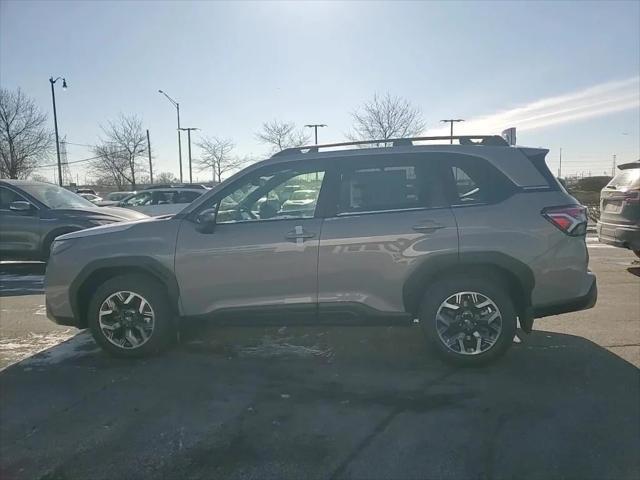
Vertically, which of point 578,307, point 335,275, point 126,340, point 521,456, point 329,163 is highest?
point 329,163

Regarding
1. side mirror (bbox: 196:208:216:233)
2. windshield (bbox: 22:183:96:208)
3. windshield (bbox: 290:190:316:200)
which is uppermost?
windshield (bbox: 22:183:96:208)

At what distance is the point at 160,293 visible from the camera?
14.5 ft

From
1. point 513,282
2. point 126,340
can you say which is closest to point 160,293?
point 126,340

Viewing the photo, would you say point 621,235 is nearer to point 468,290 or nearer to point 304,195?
point 468,290

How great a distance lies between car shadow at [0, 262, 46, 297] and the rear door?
5687 mm

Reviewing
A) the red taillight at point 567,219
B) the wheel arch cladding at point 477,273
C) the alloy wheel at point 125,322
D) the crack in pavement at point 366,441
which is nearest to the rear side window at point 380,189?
the wheel arch cladding at point 477,273

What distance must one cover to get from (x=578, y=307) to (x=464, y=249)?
1095mm

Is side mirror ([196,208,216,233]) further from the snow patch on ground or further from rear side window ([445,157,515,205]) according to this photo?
rear side window ([445,157,515,205])

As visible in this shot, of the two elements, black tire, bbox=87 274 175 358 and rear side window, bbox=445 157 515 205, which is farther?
black tire, bbox=87 274 175 358

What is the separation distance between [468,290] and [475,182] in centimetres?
92

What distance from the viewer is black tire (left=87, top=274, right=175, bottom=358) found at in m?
4.38

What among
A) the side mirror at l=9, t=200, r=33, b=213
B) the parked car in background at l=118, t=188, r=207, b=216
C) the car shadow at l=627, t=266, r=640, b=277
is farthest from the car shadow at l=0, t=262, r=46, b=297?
the car shadow at l=627, t=266, r=640, b=277

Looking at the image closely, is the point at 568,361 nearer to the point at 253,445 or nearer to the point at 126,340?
the point at 253,445

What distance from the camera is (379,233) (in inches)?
160
